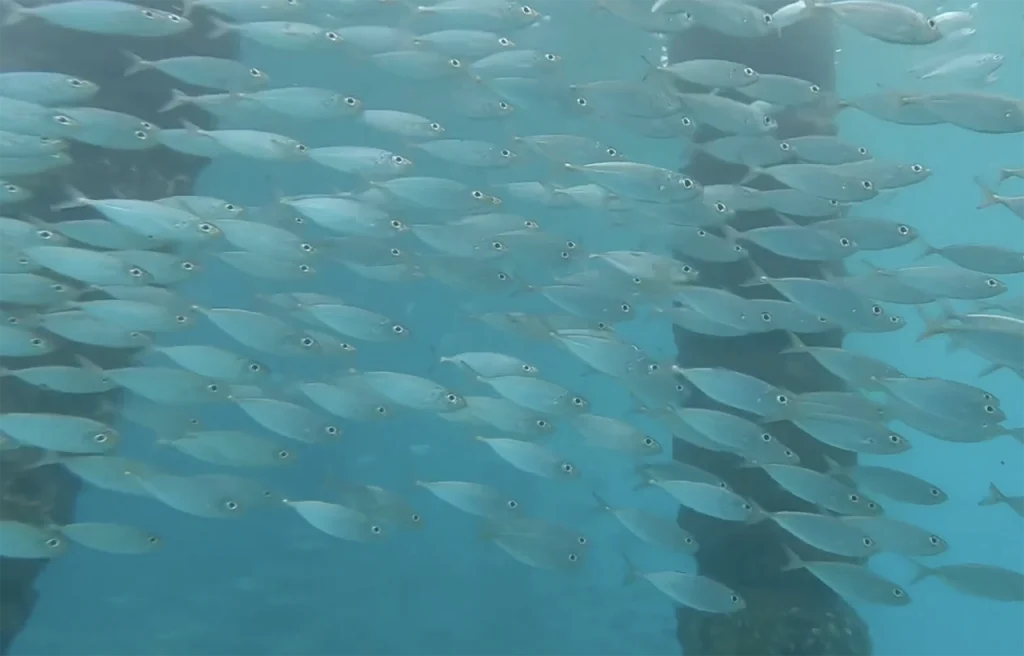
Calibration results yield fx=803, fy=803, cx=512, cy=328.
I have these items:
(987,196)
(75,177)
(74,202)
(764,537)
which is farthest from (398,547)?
(987,196)

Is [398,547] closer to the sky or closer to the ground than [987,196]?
closer to the ground

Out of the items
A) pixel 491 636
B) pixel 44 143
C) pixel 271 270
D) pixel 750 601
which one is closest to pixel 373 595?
pixel 491 636

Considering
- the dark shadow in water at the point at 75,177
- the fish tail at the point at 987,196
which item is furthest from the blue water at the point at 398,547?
the fish tail at the point at 987,196

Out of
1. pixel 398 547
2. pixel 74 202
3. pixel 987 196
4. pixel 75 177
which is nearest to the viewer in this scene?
pixel 74 202

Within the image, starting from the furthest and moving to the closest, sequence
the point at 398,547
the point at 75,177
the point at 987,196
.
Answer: the point at 398,547 → the point at 75,177 → the point at 987,196

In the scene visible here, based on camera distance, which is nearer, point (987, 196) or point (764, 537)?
point (987, 196)

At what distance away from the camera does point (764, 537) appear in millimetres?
6242

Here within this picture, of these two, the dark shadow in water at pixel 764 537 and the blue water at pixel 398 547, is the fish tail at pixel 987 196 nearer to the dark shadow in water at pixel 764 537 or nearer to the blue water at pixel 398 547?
the dark shadow in water at pixel 764 537

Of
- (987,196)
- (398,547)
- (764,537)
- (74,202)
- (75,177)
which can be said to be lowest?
(398,547)

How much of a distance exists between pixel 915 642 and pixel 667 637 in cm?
629

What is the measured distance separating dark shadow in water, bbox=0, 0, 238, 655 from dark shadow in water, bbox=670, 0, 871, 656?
442 cm

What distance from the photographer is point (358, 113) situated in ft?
15.3

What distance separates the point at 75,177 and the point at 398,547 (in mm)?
6595

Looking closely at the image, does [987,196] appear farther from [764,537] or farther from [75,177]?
[75,177]
